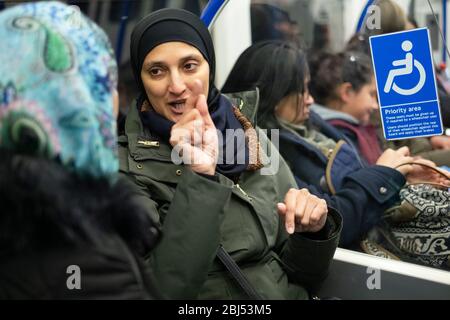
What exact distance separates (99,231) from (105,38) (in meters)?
0.46

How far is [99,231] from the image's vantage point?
4.63 ft

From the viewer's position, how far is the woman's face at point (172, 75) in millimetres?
2277

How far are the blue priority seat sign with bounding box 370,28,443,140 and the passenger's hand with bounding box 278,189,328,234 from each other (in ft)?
2.02

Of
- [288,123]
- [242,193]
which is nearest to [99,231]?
[242,193]

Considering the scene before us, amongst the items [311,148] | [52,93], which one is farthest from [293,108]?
[52,93]

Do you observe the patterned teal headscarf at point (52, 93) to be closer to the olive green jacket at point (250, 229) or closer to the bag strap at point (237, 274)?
the olive green jacket at point (250, 229)

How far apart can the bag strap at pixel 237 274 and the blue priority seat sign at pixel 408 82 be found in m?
0.91

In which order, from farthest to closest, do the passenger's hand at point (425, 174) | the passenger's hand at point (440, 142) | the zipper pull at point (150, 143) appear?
the passenger's hand at point (440, 142)
the passenger's hand at point (425, 174)
the zipper pull at point (150, 143)

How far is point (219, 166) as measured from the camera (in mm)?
2217

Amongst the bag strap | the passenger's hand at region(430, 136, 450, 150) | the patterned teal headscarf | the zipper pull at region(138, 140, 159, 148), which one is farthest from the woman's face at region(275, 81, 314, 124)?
the patterned teal headscarf

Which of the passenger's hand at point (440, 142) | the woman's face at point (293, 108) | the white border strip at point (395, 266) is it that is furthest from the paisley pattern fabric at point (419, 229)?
the woman's face at point (293, 108)

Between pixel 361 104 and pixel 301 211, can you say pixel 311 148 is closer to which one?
pixel 361 104
